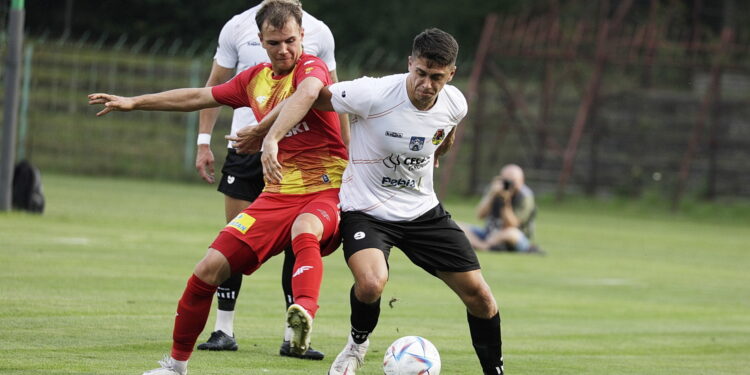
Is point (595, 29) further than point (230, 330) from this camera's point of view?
Yes

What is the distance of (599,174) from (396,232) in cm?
2377

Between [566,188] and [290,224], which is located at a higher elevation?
[290,224]

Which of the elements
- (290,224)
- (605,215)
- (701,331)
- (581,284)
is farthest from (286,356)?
(605,215)

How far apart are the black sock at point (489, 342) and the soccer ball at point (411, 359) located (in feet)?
0.84

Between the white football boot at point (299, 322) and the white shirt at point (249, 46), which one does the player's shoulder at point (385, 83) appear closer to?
the white shirt at point (249, 46)

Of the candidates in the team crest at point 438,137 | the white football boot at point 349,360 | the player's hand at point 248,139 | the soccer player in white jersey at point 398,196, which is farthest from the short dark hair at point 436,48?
the white football boot at point 349,360

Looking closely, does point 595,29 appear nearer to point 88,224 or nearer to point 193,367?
point 88,224

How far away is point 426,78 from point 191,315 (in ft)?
5.84

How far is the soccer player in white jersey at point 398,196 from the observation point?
6.70m

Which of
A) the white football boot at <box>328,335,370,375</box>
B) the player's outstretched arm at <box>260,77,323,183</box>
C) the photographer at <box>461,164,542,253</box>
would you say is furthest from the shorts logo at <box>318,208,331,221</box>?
the photographer at <box>461,164,542,253</box>

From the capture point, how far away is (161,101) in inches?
272

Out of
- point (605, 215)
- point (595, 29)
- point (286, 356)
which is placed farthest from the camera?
point (595, 29)

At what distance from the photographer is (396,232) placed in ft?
22.7

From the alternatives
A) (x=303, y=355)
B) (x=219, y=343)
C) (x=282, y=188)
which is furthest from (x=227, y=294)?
(x=282, y=188)
